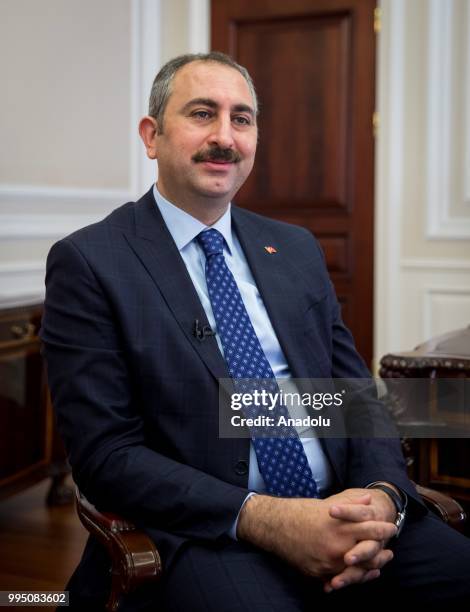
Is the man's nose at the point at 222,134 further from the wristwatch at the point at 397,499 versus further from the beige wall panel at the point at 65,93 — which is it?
the beige wall panel at the point at 65,93

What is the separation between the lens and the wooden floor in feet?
9.90

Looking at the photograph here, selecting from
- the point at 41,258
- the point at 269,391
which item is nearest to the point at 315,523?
the point at 269,391

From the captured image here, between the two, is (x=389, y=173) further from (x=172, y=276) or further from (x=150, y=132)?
(x=172, y=276)

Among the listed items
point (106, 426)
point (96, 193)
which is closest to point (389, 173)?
point (96, 193)

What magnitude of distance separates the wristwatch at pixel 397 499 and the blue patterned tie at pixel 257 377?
14cm

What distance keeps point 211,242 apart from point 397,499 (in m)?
0.72

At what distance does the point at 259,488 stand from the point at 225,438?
0.49ft

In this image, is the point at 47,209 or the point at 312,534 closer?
the point at 312,534

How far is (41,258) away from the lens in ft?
14.6

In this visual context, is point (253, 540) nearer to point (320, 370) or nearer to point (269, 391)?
point (269, 391)

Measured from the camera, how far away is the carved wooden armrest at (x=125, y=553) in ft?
4.91

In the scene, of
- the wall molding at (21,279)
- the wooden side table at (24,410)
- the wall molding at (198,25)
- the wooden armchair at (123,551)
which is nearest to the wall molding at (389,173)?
the wall molding at (198,25)

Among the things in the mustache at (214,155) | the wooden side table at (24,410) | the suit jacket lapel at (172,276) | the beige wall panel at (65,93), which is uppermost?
the beige wall panel at (65,93)

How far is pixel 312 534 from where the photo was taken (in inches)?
62.6
